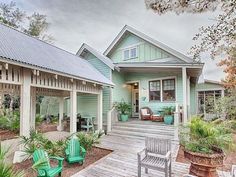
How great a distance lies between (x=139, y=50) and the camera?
45.4ft

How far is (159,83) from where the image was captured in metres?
12.6

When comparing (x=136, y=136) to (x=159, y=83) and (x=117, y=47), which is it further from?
(x=117, y=47)

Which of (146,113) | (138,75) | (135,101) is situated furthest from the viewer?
(135,101)

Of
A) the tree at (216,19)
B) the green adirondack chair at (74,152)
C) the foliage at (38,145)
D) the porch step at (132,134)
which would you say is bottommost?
the porch step at (132,134)

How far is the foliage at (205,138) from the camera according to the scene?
411 cm

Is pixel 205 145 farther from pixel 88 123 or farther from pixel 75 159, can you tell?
pixel 88 123

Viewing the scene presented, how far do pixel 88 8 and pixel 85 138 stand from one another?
281 inches

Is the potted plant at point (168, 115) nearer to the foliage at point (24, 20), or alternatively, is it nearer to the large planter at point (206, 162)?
the large planter at point (206, 162)

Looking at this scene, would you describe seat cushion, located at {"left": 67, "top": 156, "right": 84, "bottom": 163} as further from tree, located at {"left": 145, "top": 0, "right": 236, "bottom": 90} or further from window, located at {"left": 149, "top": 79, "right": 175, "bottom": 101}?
window, located at {"left": 149, "top": 79, "right": 175, "bottom": 101}

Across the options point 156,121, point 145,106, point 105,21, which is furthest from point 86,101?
point 105,21

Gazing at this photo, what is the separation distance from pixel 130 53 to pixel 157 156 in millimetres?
10719

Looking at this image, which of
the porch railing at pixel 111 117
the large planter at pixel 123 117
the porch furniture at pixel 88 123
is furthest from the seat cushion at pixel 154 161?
the porch furniture at pixel 88 123

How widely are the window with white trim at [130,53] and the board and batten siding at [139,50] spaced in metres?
0.23

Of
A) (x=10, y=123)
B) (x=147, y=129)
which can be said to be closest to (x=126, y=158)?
(x=147, y=129)
